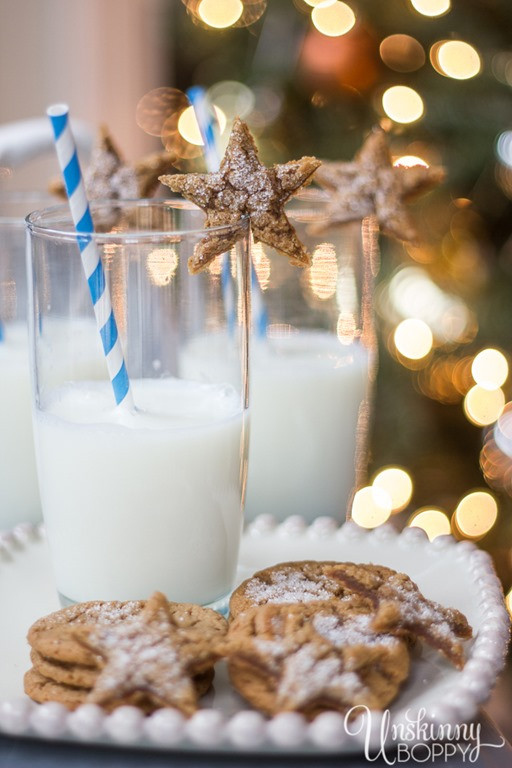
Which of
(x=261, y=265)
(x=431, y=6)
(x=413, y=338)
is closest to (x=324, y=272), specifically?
(x=261, y=265)

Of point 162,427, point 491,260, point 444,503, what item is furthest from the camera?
point 444,503

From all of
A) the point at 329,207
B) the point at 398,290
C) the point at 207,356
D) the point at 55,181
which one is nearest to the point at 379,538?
the point at 207,356

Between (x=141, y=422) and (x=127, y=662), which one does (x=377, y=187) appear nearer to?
(x=141, y=422)

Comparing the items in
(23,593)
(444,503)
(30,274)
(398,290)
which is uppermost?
(30,274)

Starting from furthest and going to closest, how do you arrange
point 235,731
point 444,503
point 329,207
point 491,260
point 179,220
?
1. point 444,503
2. point 491,260
3. point 329,207
4. point 179,220
5. point 235,731

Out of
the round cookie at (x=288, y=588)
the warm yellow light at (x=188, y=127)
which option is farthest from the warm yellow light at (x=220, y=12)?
the round cookie at (x=288, y=588)

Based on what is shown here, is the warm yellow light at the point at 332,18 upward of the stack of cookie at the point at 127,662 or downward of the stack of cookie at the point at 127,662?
upward

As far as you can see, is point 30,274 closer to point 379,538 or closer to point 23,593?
point 23,593

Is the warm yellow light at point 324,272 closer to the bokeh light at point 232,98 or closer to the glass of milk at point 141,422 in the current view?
the glass of milk at point 141,422
